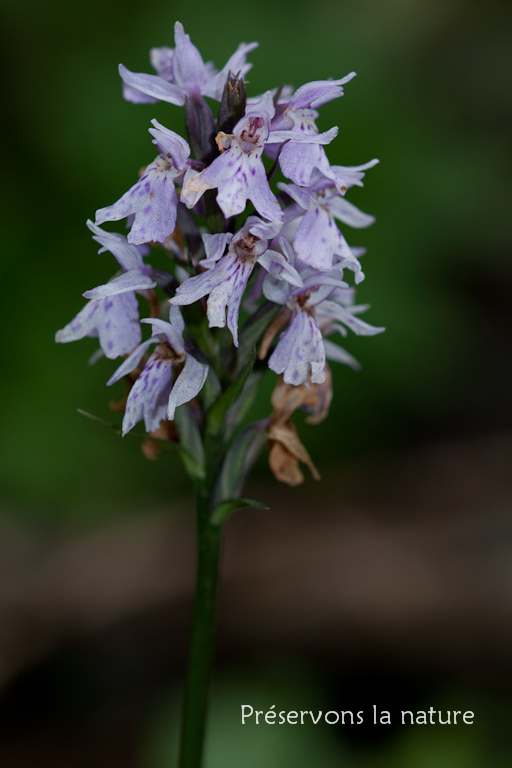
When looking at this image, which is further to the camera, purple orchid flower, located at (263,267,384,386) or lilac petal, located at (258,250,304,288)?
purple orchid flower, located at (263,267,384,386)

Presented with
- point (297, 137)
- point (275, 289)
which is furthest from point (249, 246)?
point (297, 137)

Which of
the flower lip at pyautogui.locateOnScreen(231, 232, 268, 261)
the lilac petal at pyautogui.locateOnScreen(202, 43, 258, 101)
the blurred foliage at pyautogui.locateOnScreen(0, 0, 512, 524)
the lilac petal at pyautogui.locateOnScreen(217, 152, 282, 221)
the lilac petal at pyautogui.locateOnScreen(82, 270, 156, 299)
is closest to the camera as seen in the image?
the lilac petal at pyautogui.locateOnScreen(217, 152, 282, 221)

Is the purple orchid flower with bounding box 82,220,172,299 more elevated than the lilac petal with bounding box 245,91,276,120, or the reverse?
the lilac petal with bounding box 245,91,276,120

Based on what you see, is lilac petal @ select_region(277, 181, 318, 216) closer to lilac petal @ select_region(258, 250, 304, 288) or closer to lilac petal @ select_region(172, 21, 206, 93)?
lilac petal @ select_region(258, 250, 304, 288)

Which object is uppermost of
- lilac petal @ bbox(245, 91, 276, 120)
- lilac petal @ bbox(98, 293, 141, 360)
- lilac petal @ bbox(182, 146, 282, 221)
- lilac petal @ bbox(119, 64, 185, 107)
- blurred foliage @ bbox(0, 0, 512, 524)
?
blurred foliage @ bbox(0, 0, 512, 524)

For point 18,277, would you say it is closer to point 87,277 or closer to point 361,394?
point 87,277

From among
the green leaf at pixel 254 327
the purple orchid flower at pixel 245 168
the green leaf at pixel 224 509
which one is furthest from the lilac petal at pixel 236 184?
the green leaf at pixel 224 509

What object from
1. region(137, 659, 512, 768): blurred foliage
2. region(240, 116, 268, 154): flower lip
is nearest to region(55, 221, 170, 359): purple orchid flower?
region(240, 116, 268, 154): flower lip
